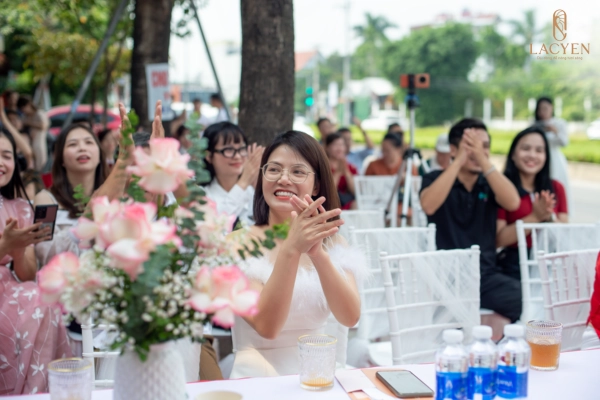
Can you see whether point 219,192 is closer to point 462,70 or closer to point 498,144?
point 498,144

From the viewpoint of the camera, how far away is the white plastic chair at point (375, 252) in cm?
328

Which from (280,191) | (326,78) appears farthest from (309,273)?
(326,78)

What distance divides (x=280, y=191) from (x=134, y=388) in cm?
119

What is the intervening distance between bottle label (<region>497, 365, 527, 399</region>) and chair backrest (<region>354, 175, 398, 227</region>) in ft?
14.4

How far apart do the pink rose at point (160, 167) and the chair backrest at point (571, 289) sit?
205cm

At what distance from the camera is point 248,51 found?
444 centimetres

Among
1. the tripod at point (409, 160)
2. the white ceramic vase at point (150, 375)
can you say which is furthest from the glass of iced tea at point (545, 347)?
the tripod at point (409, 160)

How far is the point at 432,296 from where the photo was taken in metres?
2.83

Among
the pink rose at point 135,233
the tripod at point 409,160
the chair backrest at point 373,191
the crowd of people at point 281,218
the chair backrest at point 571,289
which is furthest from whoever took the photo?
the chair backrest at point 373,191

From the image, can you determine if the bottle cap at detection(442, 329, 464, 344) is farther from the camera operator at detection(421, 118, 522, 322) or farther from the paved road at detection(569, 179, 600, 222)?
the paved road at detection(569, 179, 600, 222)

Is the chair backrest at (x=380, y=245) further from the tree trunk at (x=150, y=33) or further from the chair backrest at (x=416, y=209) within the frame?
the tree trunk at (x=150, y=33)

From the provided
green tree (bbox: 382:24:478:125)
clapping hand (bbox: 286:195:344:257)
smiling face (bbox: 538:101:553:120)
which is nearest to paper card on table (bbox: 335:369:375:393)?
clapping hand (bbox: 286:195:344:257)

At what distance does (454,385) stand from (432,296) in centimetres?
119

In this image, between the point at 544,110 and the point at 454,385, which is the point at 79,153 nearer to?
the point at 454,385
